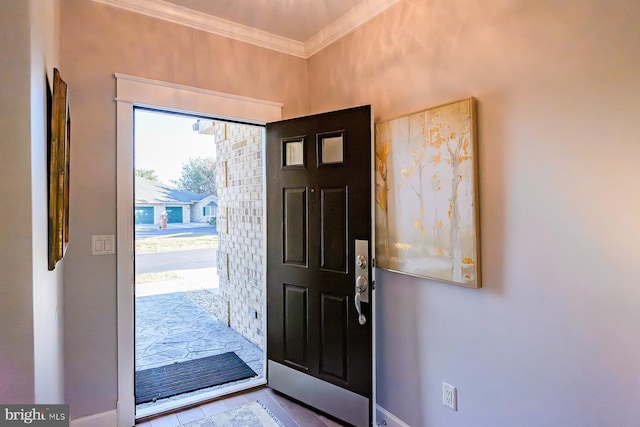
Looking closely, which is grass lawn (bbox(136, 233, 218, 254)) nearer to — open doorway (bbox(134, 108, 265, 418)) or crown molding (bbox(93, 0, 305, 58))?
open doorway (bbox(134, 108, 265, 418))

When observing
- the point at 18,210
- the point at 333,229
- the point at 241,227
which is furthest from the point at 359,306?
the point at 241,227

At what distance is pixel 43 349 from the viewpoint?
3.60ft

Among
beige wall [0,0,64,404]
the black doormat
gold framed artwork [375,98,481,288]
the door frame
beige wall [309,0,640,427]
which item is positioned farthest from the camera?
the black doormat

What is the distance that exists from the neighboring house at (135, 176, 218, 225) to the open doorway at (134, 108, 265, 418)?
2cm

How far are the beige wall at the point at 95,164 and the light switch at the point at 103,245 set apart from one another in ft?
0.10

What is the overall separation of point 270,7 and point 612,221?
7.29ft

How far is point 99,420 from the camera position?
208 centimetres

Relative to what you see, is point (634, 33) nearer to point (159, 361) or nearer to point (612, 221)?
point (612, 221)

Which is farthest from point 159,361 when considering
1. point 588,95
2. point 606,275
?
point 588,95

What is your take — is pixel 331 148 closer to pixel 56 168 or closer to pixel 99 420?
pixel 56 168

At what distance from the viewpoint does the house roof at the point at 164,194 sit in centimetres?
634

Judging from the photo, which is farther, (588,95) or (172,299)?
(172,299)

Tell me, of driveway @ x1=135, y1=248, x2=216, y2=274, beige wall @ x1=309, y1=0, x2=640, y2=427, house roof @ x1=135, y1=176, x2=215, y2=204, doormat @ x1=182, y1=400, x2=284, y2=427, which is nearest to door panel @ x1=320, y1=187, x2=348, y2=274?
beige wall @ x1=309, y1=0, x2=640, y2=427

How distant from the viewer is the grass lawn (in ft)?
26.7
